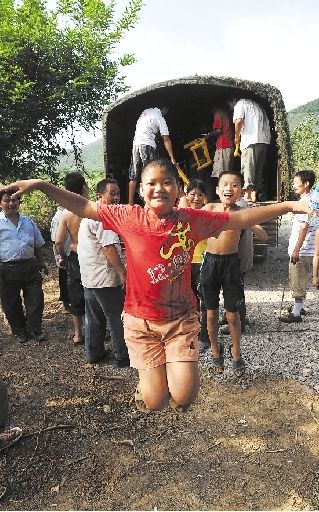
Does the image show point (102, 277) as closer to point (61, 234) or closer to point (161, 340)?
point (61, 234)

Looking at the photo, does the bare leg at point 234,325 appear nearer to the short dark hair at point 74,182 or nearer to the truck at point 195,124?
the short dark hair at point 74,182

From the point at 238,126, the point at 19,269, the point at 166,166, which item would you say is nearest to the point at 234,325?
the point at 166,166

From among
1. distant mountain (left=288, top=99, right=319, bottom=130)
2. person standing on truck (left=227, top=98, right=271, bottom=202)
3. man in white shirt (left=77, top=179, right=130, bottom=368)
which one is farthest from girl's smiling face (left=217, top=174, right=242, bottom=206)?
distant mountain (left=288, top=99, right=319, bottom=130)

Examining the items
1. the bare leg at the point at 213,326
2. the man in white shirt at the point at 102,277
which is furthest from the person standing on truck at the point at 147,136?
the bare leg at the point at 213,326

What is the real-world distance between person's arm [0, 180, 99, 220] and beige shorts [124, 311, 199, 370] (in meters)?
0.77

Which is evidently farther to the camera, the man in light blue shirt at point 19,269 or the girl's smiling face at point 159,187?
the man in light blue shirt at point 19,269

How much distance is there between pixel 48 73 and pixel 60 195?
8.32 m

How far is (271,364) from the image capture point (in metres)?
4.50

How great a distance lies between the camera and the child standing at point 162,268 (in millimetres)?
2725

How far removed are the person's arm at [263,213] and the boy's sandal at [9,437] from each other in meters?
2.25

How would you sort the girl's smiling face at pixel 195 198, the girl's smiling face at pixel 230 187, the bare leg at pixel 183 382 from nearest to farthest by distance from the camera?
the bare leg at pixel 183 382 → the girl's smiling face at pixel 230 187 → the girl's smiling face at pixel 195 198

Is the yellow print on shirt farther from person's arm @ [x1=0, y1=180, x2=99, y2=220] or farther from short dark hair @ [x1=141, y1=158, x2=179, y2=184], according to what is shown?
person's arm @ [x1=0, y1=180, x2=99, y2=220]

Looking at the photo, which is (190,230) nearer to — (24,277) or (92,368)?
(92,368)

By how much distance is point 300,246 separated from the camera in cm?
530
